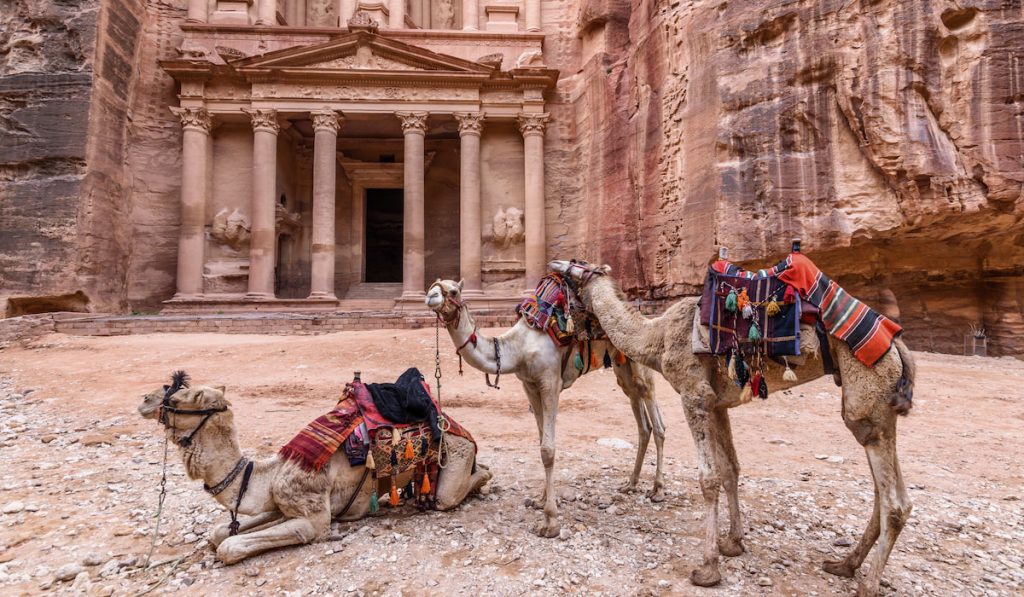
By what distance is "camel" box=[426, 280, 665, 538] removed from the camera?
13.0ft

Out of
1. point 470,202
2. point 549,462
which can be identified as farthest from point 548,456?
point 470,202

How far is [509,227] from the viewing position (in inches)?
861

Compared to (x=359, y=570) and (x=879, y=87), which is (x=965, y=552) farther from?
(x=879, y=87)

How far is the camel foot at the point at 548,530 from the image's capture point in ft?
12.7

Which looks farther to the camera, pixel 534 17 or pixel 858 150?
pixel 534 17

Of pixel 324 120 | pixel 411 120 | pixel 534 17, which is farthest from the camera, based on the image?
pixel 534 17

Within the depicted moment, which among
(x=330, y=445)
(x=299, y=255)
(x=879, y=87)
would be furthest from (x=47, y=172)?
(x=879, y=87)

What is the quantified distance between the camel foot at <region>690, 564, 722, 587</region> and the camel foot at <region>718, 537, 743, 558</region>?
40cm

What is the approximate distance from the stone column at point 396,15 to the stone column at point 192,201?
9621 mm

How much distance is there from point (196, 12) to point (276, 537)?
87.7 feet

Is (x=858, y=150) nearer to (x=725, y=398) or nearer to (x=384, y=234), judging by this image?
(x=725, y=398)

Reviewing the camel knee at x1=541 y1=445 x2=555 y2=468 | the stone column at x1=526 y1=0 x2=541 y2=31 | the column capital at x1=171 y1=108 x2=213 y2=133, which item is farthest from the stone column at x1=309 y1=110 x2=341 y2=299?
the camel knee at x1=541 y1=445 x2=555 y2=468

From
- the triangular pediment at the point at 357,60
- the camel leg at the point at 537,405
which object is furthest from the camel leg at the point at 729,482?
the triangular pediment at the point at 357,60

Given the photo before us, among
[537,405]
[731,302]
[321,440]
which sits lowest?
[321,440]
